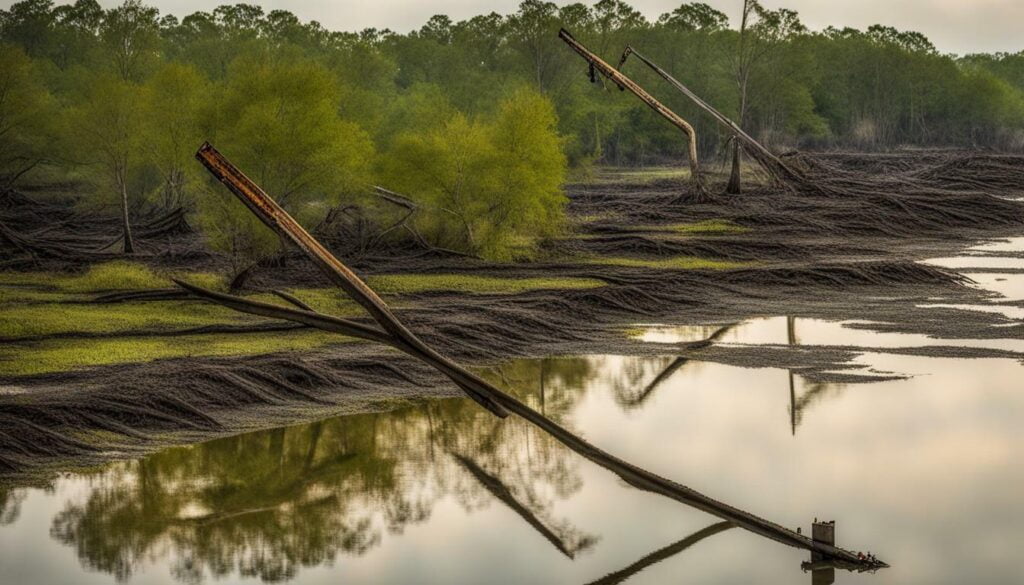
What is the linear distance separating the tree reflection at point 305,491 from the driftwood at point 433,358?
6.18ft

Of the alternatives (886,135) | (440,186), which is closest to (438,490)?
(440,186)

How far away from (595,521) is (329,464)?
16.4 ft

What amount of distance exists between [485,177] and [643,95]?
1744 cm

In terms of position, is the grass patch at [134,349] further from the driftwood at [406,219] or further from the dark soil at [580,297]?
the driftwood at [406,219]

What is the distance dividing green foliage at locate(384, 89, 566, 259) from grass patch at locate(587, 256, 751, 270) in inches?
112

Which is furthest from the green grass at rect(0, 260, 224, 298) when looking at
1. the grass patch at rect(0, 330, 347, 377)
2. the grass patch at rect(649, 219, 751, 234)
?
the grass patch at rect(649, 219, 751, 234)

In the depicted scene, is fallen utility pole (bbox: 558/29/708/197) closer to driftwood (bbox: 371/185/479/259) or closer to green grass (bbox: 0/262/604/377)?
driftwood (bbox: 371/185/479/259)

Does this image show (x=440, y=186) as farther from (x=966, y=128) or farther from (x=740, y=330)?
(x=966, y=128)

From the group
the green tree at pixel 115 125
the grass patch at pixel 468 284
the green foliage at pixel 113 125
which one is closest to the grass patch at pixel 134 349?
the grass patch at pixel 468 284

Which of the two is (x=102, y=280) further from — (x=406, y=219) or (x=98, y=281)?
(x=406, y=219)

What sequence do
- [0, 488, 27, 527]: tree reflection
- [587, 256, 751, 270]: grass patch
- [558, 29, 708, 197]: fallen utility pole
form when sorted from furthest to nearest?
[558, 29, 708, 197]: fallen utility pole
[587, 256, 751, 270]: grass patch
[0, 488, 27, 527]: tree reflection

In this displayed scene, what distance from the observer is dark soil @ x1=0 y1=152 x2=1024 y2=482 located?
2394 cm

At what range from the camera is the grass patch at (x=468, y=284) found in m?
40.1

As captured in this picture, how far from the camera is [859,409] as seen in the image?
2614 cm
